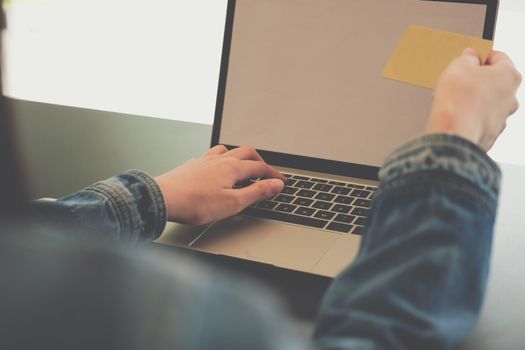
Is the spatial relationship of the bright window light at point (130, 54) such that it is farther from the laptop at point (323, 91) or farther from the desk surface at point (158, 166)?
the laptop at point (323, 91)

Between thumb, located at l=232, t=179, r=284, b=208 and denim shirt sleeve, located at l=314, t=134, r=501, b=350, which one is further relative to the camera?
thumb, located at l=232, t=179, r=284, b=208

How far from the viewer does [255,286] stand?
0.69 ft

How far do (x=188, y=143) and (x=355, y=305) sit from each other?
2.79ft

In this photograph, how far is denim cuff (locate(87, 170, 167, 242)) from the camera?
28.4 inches

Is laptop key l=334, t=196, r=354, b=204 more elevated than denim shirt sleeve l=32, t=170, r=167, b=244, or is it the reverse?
denim shirt sleeve l=32, t=170, r=167, b=244

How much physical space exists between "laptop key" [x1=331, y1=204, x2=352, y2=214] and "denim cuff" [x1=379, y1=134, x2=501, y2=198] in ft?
1.52

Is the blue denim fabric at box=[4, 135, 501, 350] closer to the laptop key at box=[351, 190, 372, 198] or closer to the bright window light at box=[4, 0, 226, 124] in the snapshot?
the laptop key at box=[351, 190, 372, 198]

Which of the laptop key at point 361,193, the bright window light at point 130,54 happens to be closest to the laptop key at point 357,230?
the laptop key at point 361,193

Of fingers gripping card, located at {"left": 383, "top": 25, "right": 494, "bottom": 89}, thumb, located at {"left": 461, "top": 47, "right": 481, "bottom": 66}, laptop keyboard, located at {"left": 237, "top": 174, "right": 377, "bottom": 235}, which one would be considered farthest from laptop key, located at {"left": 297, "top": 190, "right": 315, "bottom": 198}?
thumb, located at {"left": 461, "top": 47, "right": 481, "bottom": 66}

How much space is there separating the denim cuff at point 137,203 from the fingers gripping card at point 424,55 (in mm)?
296

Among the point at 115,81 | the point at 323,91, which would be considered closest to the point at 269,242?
the point at 323,91

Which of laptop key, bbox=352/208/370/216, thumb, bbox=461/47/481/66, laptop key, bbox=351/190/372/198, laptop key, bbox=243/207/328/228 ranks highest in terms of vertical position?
thumb, bbox=461/47/481/66

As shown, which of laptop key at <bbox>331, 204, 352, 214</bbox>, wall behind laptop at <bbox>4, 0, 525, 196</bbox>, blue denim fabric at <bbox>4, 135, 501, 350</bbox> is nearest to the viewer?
blue denim fabric at <bbox>4, 135, 501, 350</bbox>

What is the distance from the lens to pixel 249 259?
769mm
